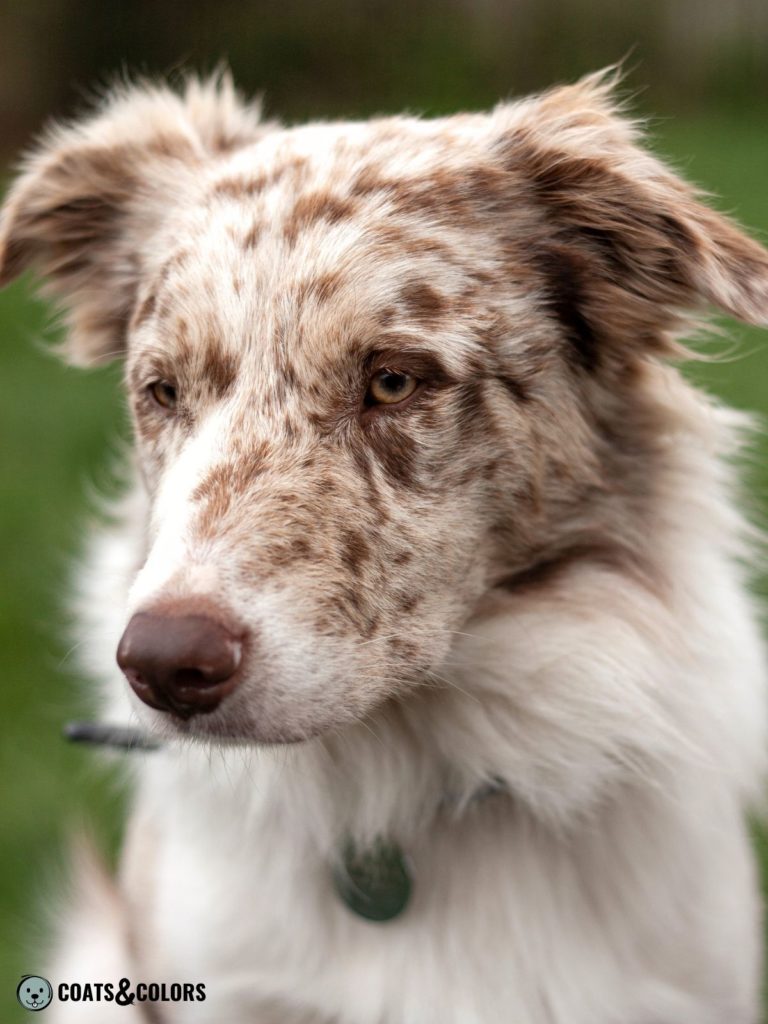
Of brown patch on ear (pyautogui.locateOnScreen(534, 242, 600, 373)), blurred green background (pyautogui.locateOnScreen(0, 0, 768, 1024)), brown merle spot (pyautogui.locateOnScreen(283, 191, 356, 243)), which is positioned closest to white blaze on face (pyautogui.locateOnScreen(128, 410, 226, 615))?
brown merle spot (pyautogui.locateOnScreen(283, 191, 356, 243))

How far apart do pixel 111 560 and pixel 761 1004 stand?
7.24 ft

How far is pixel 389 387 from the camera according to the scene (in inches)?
114

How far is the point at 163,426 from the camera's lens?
315cm

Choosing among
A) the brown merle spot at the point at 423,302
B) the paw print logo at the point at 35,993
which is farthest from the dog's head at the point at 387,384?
the paw print logo at the point at 35,993

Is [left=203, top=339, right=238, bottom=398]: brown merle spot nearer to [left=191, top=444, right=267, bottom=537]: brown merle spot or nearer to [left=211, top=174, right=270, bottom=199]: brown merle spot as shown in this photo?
[left=191, top=444, right=267, bottom=537]: brown merle spot

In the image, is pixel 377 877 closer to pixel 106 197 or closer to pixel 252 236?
pixel 252 236

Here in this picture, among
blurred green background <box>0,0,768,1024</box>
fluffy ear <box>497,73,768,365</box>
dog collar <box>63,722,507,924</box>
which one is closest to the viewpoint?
fluffy ear <box>497,73,768,365</box>

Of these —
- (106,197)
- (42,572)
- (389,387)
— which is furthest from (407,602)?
(42,572)

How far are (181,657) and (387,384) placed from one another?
2.51ft

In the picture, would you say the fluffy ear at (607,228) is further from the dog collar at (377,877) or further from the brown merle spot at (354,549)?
the dog collar at (377,877)

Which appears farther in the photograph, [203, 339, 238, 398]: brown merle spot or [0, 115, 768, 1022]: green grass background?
[0, 115, 768, 1022]: green grass background

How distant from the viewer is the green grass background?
15.8 feet

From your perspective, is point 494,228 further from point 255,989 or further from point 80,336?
point 255,989

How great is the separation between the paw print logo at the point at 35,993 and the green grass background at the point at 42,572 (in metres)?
0.35
